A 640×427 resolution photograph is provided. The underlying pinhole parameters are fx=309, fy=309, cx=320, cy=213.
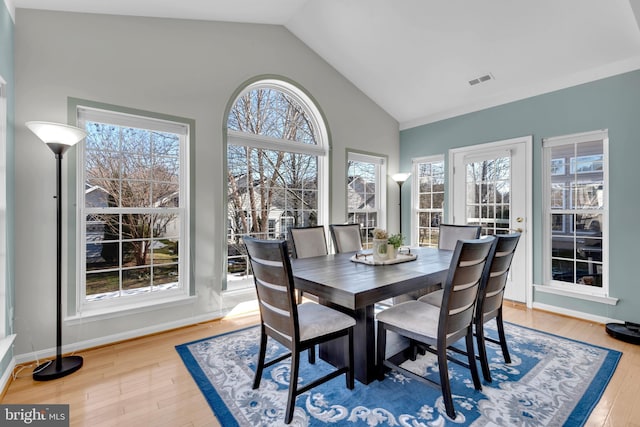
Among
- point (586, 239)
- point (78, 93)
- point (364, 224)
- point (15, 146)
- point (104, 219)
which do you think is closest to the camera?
point (15, 146)

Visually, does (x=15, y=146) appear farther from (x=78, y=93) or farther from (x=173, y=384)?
(x=173, y=384)

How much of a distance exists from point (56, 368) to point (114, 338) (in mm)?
511

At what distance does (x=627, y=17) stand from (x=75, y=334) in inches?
218

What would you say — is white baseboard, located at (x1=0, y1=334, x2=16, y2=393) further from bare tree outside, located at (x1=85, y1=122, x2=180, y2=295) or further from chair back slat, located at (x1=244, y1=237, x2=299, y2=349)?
chair back slat, located at (x1=244, y1=237, x2=299, y2=349)

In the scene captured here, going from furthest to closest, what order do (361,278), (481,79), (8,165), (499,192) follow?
(499,192)
(481,79)
(8,165)
(361,278)

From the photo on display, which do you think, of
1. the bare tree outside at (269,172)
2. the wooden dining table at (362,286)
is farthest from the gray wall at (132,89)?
the wooden dining table at (362,286)

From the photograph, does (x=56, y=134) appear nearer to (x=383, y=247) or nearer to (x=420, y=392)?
(x=383, y=247)

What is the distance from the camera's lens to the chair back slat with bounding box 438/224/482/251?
11.2 ft

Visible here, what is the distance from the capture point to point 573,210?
11.6 feet

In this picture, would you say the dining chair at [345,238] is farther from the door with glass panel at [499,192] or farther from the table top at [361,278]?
the door with glass panel at [499,192]

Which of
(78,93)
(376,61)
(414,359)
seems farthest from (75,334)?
(376,61)

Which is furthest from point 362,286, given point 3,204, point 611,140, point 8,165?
point 611,140

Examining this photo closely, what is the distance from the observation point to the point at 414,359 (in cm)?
246

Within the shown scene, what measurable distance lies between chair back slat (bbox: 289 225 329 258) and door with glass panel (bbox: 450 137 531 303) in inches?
91.2
